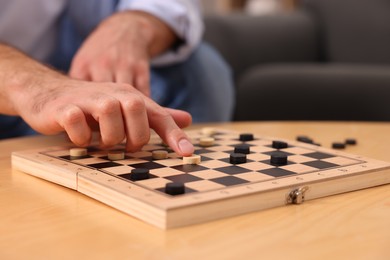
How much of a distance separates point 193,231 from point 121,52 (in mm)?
708

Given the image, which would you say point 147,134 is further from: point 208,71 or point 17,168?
point 208,71

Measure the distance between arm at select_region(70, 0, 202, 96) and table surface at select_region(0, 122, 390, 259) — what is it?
462 millimetres

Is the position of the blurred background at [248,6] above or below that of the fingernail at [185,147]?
above

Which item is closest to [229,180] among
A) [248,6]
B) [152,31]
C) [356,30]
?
[152,31]

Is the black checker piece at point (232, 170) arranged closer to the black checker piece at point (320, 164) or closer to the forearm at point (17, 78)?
the black checker piece at point (320, 164)

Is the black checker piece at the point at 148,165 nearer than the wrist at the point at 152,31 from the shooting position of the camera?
Yes

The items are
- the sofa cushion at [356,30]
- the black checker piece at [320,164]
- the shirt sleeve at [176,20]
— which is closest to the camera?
the black checker piece at [320,164]

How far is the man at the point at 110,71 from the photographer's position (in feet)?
2.81

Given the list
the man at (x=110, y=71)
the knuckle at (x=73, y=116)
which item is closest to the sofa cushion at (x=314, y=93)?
the man at (x=110, y=71)

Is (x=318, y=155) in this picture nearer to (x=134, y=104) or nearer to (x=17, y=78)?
(x=134, y=104)

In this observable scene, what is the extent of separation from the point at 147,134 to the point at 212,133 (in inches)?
9.1

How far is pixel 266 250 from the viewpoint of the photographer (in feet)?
1.90

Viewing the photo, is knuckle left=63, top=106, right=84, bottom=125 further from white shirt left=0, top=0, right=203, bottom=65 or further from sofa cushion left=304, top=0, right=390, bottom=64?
sofa cushion left=304, top=0, right=390, bottom=64

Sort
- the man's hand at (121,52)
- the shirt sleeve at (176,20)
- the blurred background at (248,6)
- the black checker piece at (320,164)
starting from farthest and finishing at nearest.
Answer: the blurred background at (248,6)
the shirt sleeve at (176,20)
the man's hand at (121,52)
the black checker piece at (320,164)
